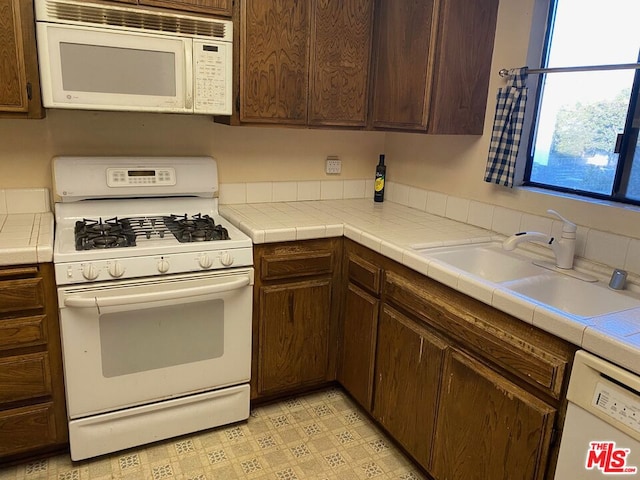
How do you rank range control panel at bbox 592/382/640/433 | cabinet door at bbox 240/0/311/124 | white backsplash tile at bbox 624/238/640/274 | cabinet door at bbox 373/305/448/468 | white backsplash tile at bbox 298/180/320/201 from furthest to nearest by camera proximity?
white backsplash tile at bbox 298/180/320/201, cabinet door at bbox 240/0/311/124, cabinet door at bbox 373/305/448/468, white backsplash tile at bbox 624/238/640/274, range control panel at bbox 592/382/640/433

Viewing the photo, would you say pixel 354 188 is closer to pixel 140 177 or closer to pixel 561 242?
pixel 140 177

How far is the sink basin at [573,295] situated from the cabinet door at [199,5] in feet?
5.35

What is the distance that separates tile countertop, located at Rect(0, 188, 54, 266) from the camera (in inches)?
69.5

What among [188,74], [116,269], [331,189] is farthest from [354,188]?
[116,269]

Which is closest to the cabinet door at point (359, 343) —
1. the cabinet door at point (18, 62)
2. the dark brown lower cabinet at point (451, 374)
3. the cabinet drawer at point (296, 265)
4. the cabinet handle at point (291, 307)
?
the dark brown lower cabinet at point (451, 374)

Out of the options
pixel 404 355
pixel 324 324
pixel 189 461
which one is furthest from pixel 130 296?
pixel 404 355

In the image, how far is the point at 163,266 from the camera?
6.41 ft

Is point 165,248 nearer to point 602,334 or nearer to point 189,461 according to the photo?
point 189,461

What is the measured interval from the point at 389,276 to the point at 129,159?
1.32 m

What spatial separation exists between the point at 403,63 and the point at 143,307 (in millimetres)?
1604

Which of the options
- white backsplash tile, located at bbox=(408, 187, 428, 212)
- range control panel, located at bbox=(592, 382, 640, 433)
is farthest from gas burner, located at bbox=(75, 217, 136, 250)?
range control panel, located at bbox=(592, 382, 640, 433)

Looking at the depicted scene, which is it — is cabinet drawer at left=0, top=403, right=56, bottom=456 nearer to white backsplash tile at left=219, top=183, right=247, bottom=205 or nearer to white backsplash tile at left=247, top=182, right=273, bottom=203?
white backsplash tile at left=219, top=183, right=247, bottom=205

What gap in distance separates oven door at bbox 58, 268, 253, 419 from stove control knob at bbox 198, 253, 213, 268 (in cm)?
5

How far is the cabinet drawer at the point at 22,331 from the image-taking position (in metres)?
1.81
